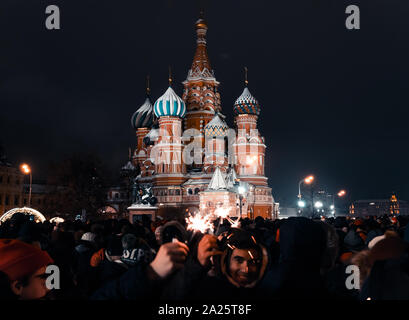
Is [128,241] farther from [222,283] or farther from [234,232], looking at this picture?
[222,283]

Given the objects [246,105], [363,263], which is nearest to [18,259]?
[363,263]

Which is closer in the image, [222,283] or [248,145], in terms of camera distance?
[222,283]

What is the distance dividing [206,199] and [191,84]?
21.2 meters

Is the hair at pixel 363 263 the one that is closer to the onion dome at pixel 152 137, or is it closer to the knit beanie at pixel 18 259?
the knit beanie at pixel 18 259

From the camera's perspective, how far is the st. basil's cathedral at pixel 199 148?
5209 cm

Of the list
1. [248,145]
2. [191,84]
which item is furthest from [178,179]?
[191,84]

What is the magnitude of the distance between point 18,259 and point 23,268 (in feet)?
0.23

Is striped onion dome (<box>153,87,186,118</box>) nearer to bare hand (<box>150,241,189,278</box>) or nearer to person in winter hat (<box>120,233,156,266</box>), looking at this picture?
person in winter hat (<box>120,233,156,266</box>)

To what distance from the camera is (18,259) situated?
3086 millimetres

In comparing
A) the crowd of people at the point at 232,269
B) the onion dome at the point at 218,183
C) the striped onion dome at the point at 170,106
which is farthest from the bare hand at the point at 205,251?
the striped onion dome at the point at 170,106

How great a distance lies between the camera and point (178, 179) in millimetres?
52969

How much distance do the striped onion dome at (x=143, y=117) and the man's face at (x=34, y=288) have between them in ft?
208

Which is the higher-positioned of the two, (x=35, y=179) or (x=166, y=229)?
(x=35, y=179)

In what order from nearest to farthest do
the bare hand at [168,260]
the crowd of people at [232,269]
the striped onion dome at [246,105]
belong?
1. the bare hand at [168,260]
2. the crowd of people at [232,269]
3. the striped onion dome at [246,105]
